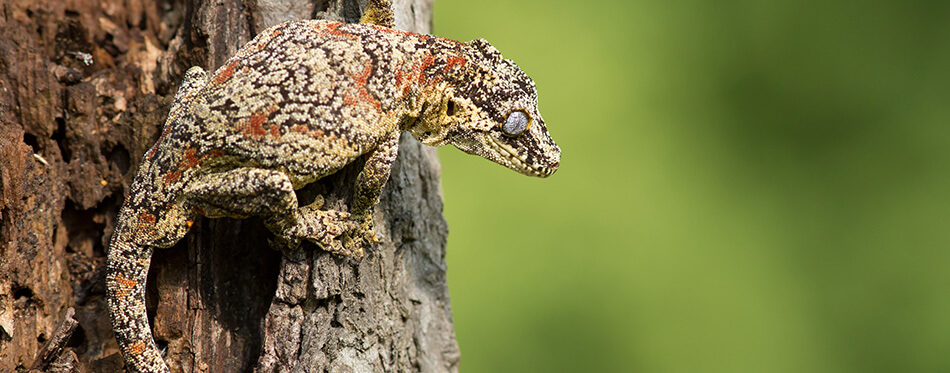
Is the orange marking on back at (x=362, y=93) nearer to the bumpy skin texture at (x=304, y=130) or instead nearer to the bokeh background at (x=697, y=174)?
the bumpy skin texture at (x=304, y=130)

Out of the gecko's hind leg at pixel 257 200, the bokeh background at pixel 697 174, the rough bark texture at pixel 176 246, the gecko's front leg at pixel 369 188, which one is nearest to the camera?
the gecko's hind leg at pixel 257 200

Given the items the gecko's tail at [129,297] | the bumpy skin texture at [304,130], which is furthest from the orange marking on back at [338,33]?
the gecko's tail at [129,297]

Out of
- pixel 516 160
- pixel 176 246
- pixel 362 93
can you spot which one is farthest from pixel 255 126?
pixel 516 160

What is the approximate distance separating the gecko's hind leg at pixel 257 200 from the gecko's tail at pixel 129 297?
11.9 inches

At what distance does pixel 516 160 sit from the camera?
110 inches

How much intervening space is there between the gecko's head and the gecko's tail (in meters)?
1.18

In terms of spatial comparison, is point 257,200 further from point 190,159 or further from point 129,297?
point 129,297

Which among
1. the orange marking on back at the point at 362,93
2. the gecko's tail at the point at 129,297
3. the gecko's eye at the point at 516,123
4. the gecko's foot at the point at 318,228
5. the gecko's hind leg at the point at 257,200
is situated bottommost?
the gecko's tail at the point at 129,297

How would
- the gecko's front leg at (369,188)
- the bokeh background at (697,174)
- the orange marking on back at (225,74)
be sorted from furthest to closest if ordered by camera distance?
the bokeh background at (697,174)
the gecko's front leg at (369,188)
the orange marking on back at (225,74)

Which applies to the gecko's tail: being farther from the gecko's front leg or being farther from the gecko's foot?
the gecko's front leg

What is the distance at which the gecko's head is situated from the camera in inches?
107

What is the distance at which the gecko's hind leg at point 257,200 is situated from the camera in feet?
8.00

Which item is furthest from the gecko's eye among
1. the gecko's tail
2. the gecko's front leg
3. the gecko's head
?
the gecko's tail

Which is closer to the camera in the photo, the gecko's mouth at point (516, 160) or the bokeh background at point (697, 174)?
the gecko's mouth at point (516, 160)
